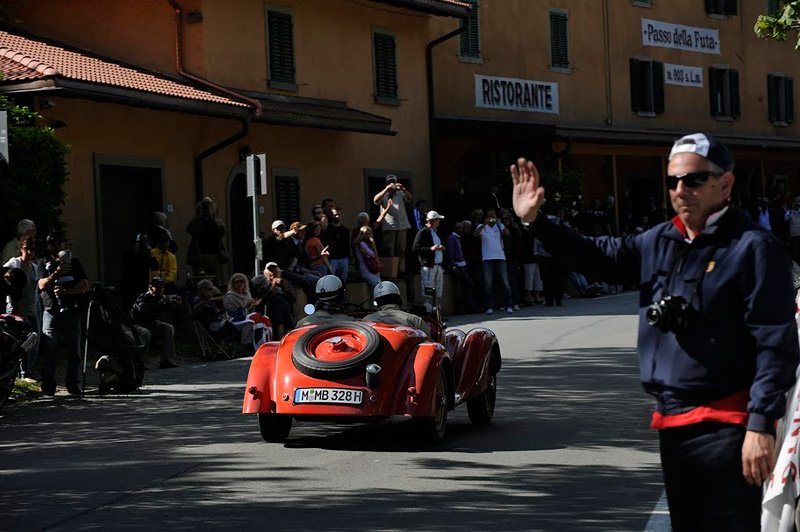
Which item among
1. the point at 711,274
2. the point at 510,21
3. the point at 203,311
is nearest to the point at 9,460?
the point at 711,274

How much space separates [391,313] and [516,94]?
86.3ft

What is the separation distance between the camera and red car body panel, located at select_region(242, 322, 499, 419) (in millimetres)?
11305

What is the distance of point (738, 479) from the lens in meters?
4.98

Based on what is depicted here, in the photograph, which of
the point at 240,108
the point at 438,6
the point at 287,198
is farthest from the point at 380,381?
the point at 438,6

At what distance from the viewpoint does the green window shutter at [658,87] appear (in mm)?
43750

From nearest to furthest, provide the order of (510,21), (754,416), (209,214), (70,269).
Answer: (754,416)
(70,269)
(209,214)
(510,21)

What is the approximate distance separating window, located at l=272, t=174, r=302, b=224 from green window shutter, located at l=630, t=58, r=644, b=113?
611 inches

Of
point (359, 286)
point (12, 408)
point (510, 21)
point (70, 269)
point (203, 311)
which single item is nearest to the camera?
point (12, 408)

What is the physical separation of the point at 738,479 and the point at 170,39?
78.4 feet

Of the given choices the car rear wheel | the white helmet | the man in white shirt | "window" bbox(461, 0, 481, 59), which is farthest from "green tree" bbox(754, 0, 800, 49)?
the car rear wheel

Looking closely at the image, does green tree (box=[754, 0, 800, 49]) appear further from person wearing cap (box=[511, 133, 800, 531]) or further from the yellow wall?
person wearing cap (box=[511, 133, 800, 531])

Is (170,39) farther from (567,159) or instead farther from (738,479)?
(738,479)

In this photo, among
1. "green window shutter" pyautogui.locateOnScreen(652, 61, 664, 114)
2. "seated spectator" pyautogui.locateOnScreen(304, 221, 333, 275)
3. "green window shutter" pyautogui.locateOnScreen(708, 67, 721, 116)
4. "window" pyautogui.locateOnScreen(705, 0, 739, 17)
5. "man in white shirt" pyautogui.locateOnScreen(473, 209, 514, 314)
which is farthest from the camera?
"green window shutter" pyautogui.locateOnScreen(708, 67, 721, 116)

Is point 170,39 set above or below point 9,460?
above
